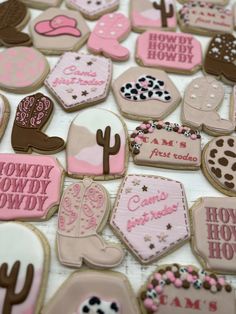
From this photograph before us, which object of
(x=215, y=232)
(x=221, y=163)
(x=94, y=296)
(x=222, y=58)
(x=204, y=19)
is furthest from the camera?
(x=204, y=19)

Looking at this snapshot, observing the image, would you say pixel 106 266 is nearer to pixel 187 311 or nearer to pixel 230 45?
pixel 187 311

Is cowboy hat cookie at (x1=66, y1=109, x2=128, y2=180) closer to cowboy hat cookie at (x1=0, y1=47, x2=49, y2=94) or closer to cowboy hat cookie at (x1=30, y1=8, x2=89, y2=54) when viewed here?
cowboy hat cookie at (x1=0, y1=47, x2=49, y2=94)

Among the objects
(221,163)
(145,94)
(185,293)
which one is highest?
(145,94)

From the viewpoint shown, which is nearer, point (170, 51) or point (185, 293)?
point (185, 293)

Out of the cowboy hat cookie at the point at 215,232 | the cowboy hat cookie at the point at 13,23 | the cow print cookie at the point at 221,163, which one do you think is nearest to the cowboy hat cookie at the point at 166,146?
the cow print cookie at the point at 221,163

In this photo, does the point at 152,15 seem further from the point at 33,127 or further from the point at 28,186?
the point at 28,186

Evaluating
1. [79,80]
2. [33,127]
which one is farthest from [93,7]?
[33,127]

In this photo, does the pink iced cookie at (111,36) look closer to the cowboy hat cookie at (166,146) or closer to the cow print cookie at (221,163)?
the cowboy hat cookie at (166,146)
